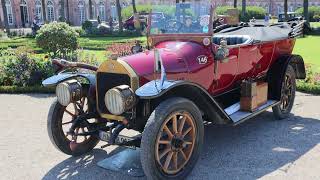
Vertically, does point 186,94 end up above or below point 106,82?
below

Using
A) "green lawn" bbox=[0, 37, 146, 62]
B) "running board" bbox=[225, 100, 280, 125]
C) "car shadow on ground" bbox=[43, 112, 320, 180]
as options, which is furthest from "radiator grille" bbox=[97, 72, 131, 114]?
"green lawn" bbox=[0, 37, 146, 62]

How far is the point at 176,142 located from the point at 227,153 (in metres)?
1.17

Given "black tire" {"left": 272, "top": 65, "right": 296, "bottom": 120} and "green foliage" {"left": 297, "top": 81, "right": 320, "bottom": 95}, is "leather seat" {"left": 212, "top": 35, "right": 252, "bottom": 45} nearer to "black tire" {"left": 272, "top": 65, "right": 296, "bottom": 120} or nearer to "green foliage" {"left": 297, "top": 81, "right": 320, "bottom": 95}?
"black tire" {"left": 272, "top": 65, "right": 296, "bottom": 120}

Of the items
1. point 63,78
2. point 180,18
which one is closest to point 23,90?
point 63,78

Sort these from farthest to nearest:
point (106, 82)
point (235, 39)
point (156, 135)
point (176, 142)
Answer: point (235, 39), point (106, 82), point (176, 142), point (156, 135)

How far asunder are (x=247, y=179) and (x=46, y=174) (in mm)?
2397

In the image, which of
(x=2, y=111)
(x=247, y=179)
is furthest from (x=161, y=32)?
(x=2, y=111)

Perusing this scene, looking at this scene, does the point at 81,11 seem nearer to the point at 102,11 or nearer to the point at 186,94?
the point at 102,11

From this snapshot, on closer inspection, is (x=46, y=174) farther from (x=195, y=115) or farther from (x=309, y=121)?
(x=309, y=121)

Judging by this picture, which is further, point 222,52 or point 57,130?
point 222,52

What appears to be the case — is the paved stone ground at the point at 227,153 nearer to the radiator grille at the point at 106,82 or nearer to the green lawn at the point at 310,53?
the radiator grille at the point at 106,82

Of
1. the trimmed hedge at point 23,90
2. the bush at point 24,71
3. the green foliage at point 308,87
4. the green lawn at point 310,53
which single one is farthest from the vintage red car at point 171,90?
the green lawn at point 310,53

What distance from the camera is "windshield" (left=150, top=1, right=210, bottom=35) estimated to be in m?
5.71

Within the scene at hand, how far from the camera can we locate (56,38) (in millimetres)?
11500
